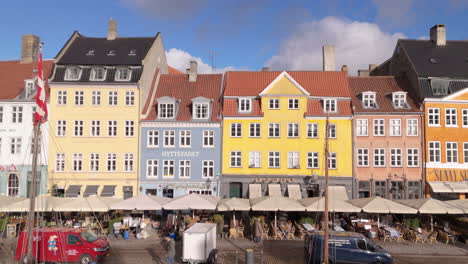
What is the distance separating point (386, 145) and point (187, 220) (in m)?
18.8

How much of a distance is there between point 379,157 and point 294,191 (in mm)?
8062

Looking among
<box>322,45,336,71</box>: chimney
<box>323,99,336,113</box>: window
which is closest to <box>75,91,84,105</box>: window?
<box>323,99,336,113</box>: window

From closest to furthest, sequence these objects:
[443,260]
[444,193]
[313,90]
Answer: [443,260], [444,193], [313,90]

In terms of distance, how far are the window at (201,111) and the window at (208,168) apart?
157 inches

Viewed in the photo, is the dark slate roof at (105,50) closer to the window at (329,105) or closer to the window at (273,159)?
the window at (273,159)

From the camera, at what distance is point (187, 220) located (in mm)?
29391

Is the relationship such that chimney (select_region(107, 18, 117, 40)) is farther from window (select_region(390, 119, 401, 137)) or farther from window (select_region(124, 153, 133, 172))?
window (select_region(390, 119, 401, 137))

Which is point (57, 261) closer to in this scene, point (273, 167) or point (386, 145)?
point (273, 167)

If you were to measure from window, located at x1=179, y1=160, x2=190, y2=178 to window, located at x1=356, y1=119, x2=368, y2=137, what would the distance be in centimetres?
1504

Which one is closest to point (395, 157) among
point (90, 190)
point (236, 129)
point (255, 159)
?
point (255, 159)

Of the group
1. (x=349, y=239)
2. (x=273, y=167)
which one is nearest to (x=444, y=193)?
(x=273, y=167)

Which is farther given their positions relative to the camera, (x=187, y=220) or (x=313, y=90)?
(x=313, y=90)

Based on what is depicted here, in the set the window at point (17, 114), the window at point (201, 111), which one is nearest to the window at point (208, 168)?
the window at point (201, 111)

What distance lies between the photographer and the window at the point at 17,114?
38344 millimetres
